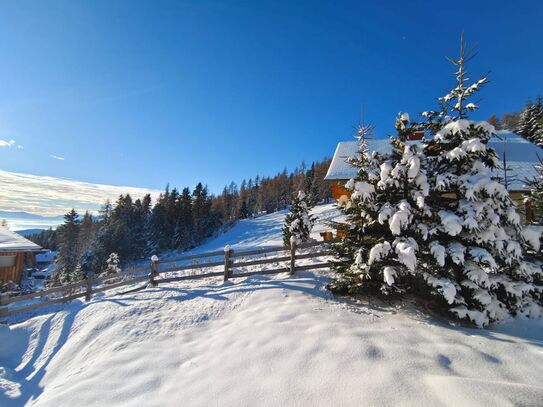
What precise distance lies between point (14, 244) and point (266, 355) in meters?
19.7

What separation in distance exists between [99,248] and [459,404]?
56724 mm

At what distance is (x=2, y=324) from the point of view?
422 inches

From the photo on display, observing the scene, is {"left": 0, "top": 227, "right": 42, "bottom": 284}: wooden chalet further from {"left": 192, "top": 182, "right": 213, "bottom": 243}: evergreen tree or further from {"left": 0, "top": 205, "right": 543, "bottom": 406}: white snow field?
{"left": 192, "top": 182, "right": 213, "bottom": 243}: evergreen tree

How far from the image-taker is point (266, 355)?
5.42 meters

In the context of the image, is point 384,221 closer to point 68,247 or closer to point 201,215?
point 68,247

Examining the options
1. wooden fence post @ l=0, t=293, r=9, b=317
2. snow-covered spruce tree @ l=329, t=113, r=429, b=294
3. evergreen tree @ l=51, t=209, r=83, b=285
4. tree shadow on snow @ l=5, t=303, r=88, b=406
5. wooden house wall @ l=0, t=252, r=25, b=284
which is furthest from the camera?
evergreen tree @ l=51, t=209, r=83, b=285

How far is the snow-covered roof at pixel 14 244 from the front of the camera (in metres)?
17.2

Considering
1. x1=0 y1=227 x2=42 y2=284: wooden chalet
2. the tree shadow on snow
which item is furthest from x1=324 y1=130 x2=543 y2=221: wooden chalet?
x1=0 y1=227 x2=42 y2=284: wooden chalet

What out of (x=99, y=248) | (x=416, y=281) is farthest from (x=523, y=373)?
(x=99, y=248)

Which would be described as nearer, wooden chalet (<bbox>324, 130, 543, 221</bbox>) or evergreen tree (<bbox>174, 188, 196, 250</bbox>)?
wooden chalet (<bbox>324, 130, 543, 221</bbox>)

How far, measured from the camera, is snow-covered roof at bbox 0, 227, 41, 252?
1725 centimetres

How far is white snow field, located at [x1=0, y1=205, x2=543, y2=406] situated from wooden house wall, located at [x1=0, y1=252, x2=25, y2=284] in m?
10.7

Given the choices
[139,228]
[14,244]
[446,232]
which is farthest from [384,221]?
[139,228]

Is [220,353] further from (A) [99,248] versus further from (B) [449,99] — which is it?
(A) [99,248]
